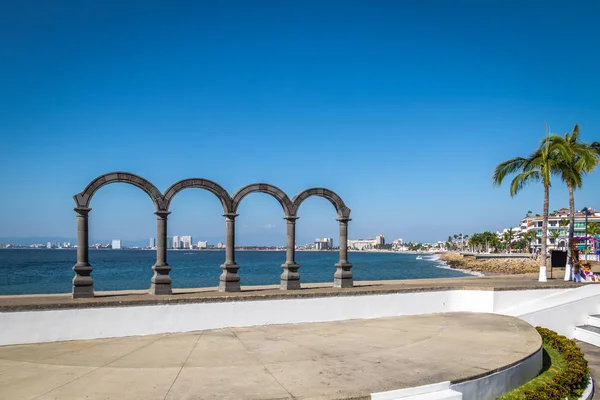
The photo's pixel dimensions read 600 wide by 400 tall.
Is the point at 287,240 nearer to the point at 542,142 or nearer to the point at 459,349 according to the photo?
the point at 459,349

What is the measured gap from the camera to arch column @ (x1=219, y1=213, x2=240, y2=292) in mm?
13609

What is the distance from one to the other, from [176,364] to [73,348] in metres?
2.93

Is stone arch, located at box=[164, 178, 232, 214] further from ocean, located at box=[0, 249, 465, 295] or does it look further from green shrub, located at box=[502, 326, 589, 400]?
ocean, located at box=[0, 249, 465, 295]

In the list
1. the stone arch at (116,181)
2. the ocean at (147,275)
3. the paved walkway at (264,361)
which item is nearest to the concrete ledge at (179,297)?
the paved walkway at (264,361)

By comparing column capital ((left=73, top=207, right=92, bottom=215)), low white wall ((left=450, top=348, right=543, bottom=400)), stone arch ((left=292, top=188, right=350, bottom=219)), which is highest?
stone arch ((left=292, top=188, right=350, bottom=219))

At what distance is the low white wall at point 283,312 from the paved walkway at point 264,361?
0.38 meters

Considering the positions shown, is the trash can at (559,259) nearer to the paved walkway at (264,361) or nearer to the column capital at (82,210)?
the paved walkway at (264,361)

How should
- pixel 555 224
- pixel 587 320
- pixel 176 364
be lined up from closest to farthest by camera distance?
pixel 176 364 < pixel 587 320 < pixel 555 224

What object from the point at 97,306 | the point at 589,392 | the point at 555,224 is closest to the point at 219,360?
the point at 97,306

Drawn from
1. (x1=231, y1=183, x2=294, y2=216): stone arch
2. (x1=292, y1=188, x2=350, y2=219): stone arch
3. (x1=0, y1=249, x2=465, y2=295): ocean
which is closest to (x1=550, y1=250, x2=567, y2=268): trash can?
(x1=292, y1=188, x2=350, y2=219): stone arch

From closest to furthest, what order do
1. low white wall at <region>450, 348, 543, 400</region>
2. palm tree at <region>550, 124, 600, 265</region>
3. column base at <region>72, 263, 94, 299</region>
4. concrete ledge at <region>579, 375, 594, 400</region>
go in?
low white wall at <region>450, 348, 543, 400</region> → concrete ledge at <region>579, 375, 594, 400</region> → column base at <region>72, 263, 94, 299</region> → palm tree at <region>550, 124, 600, 265</region>

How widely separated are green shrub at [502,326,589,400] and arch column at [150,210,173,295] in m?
8.84

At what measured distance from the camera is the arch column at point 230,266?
13609mm

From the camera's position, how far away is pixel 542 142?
64.4 ft
